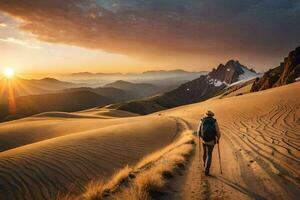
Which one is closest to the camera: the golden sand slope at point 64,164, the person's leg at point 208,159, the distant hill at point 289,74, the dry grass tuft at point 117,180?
the dry grass tuft at point 117,180

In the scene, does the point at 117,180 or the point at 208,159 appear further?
the point at 208,159

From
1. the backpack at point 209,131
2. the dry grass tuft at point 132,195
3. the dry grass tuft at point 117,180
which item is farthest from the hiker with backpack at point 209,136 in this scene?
the dry grass tuft at point 132,195

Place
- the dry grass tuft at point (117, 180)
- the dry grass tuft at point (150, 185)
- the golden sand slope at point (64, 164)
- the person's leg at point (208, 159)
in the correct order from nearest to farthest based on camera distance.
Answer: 1. the dry grass tuft at point (150, 185)
2. the dry grass tuft at point (117, 180)
3. the golden sand slope at point (64, 164)
4. the person's leg at point (208, 159)

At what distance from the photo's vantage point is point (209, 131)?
9.24 meters

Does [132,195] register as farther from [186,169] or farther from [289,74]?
[289,74]

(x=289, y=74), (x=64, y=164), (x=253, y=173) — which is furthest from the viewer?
(x=289, y=74)

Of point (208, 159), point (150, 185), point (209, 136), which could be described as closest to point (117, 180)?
point (150, 185)

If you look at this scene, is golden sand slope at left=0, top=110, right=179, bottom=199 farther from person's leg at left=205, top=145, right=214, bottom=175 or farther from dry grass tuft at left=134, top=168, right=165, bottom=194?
person's leg at left=205, top=145, right=214, bottom=175

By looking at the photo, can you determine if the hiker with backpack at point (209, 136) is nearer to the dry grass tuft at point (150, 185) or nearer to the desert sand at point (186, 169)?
the desert sand at point (186, 169)

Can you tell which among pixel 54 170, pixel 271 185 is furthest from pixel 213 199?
pixel 54 170

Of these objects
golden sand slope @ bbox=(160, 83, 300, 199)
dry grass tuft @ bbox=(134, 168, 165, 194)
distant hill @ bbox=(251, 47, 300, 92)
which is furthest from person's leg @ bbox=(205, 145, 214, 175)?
distant hill @ bbox=(251, 47, 300, 92)

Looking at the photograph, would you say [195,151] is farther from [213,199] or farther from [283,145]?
[213,199]

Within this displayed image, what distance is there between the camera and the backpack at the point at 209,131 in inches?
363

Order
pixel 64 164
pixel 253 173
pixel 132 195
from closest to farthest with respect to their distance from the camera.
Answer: pixel 132 195 → pixel 253 173 → pixel 64 164
